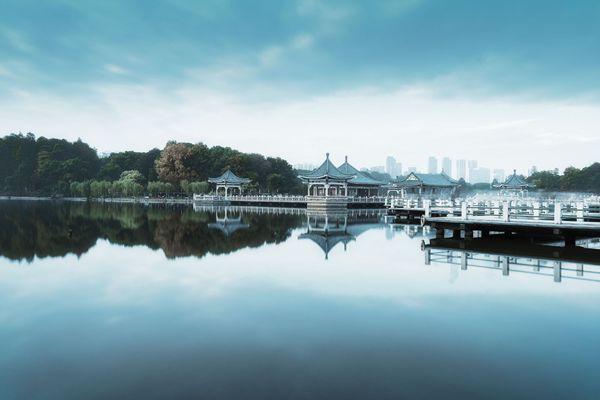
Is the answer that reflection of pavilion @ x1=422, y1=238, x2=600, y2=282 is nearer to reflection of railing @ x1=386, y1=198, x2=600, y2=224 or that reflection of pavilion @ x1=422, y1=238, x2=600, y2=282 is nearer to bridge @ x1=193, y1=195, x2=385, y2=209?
reflection of railing @ x1=386, y1=198, x2=600, y2=224

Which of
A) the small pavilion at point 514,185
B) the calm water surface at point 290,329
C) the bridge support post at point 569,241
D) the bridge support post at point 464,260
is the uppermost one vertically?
the small pavilion at point 514,185

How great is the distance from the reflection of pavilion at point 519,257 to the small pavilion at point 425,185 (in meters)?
34.2

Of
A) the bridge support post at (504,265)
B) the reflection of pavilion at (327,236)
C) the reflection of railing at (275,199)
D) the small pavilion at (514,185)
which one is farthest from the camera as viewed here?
the small pavilion at (514,185)

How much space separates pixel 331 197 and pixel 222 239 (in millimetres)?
28030

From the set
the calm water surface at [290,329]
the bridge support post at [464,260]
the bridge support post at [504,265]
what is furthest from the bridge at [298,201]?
the bridge support post at [504,265]

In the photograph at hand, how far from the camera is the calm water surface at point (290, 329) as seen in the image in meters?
5.87

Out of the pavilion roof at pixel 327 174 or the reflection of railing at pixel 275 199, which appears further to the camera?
the reflection of railing at pixel 275 199

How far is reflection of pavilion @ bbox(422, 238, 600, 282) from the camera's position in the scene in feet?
44.1

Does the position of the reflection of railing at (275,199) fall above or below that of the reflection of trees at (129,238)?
above

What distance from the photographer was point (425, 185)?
55344 mm

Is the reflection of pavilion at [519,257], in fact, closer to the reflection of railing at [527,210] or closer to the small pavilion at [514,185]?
the reflection of railing at [527,210]

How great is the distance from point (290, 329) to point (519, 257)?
10.6 meters

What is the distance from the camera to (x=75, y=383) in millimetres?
5836

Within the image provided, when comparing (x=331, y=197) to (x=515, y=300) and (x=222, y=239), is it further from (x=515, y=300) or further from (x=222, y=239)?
(x=515, y=300)
